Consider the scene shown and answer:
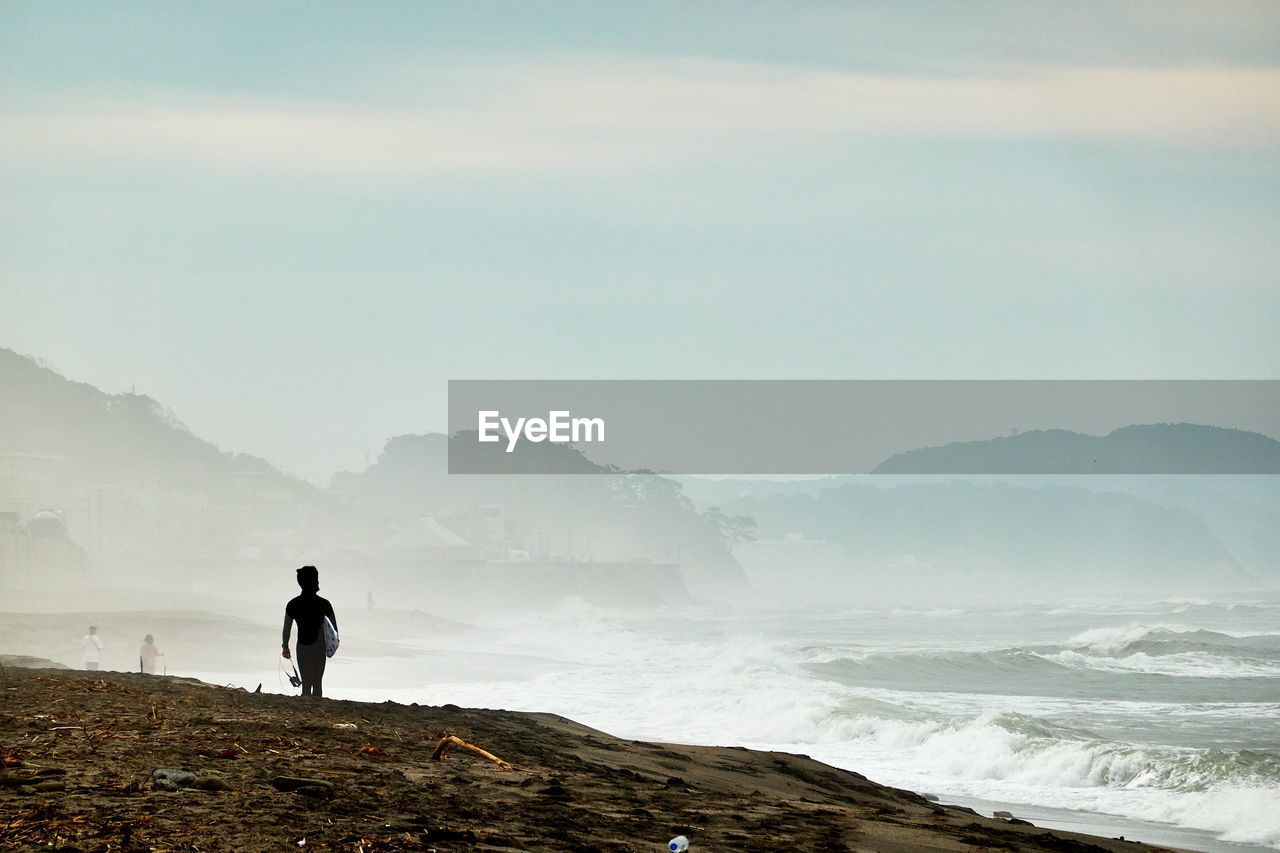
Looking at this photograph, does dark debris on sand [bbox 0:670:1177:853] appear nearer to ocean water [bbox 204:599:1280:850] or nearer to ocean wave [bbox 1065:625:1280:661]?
ocean water [bbox 204:599:1280:850]

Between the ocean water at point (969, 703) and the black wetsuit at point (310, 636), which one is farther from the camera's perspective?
the ocean water at point (969, 703)

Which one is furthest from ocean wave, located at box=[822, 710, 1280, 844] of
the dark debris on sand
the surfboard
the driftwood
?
the driftwood

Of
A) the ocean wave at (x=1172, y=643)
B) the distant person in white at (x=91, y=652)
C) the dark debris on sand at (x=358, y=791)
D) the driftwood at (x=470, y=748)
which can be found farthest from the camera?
the ocean wave at (x=1172, y=643)

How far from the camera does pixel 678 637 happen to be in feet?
196

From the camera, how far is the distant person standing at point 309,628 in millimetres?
11008

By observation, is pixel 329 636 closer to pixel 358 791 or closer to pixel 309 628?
pixel 309 628

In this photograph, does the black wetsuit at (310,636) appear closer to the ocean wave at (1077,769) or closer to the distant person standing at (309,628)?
the distant person standing at (309,628)

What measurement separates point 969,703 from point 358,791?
21.3 metres

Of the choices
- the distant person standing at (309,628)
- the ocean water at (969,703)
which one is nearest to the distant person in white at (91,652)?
the ocean water at (969,703)

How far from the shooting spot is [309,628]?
37.0ft

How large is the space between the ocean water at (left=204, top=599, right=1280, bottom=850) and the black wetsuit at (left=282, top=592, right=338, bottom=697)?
752 cm

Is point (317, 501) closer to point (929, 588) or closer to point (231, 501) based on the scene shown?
point (231, 501)

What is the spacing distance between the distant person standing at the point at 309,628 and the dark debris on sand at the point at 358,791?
0.45 m

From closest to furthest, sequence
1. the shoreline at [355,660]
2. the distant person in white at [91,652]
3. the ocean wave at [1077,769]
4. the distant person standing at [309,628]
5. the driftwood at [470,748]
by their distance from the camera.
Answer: the driftwood at [470,748] < the distant person standing at [309,628] < the shoreline at [355,660] < the ocean wave at [1077,769] < the distant person in white at [91,652]
